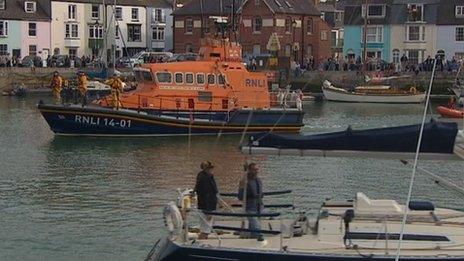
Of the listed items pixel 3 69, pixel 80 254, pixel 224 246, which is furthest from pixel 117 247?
pixel 3 69

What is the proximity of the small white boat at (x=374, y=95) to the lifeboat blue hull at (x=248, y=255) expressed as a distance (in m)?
50.5

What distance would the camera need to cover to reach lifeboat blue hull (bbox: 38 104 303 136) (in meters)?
39.2

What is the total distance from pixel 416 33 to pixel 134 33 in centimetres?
2615

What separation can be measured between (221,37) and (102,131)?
6.74m

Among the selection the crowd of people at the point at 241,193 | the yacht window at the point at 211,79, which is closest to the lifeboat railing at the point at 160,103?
Answer: the yacht window at the point at 211,79

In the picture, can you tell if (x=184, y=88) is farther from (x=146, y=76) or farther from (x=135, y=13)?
(x=135, y=13)

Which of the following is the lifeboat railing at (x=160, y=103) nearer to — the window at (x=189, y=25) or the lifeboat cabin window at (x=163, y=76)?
the lifeboat cabin window at (x=163, y=76)

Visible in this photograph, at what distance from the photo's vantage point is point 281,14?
274ft

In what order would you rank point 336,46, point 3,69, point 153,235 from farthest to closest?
point 336,46 → point 3,69 → point 153,235

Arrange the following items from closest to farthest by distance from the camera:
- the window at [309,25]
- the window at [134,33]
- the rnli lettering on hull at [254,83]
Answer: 1. the rnli lettering on hull at [254,83]
2. the window at [309,25]
3. the window at [134,33]

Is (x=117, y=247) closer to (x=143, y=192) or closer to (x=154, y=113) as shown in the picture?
(x=143, y=192)

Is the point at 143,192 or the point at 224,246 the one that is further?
the point at 143,192

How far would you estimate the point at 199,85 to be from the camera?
39781mm

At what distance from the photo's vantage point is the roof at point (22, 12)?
82.1 m
